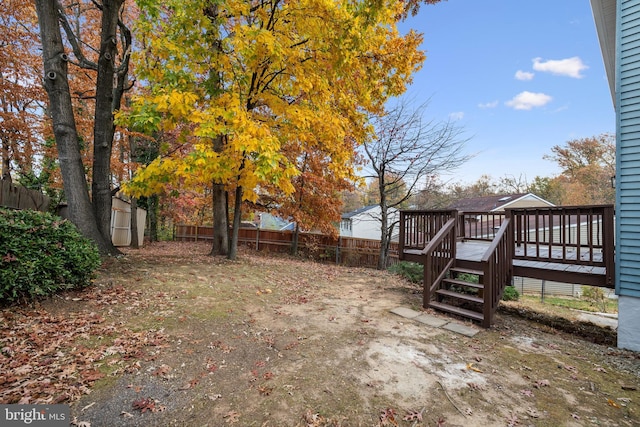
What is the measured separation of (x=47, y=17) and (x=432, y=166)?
36.1 ft

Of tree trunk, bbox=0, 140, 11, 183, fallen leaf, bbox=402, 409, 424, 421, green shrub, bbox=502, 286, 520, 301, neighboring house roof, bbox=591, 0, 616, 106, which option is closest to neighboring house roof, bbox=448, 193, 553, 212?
green shrub, bbox=502, 286, 520, 301

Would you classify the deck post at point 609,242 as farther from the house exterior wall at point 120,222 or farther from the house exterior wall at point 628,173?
the house exterior wall at point 120,222

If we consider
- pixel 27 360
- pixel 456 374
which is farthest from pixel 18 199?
pixel 456 374

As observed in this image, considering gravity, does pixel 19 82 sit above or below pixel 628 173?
above

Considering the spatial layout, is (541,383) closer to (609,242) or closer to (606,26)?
(609,242)

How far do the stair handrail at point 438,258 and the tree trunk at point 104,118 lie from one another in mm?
6190

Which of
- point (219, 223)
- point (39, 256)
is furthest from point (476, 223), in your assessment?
point (39, 256)

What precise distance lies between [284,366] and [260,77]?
240 inches

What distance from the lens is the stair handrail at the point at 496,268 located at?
419 cm

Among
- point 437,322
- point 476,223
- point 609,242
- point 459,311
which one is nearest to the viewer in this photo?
point 609,242

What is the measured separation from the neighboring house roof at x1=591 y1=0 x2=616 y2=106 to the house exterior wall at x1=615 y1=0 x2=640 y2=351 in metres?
1.14

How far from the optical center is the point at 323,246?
578 inches

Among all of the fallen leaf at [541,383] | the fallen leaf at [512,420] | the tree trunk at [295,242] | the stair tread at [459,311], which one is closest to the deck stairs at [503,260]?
the stair tread at [459,311]

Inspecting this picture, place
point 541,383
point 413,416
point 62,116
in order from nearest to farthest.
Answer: point 413,416 < point 541,383 < point 62,116
